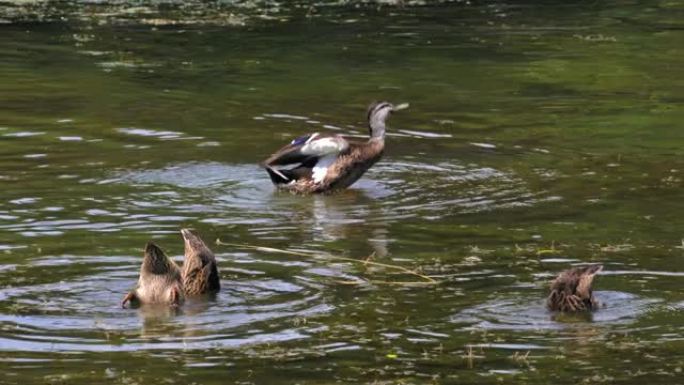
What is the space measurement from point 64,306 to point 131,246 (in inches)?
71.0

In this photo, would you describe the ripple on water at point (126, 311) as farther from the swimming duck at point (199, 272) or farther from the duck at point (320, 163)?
the duck at point (320, 163)

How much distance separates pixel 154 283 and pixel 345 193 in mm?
4551

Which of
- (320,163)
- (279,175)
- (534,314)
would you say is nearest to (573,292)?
(534,314)

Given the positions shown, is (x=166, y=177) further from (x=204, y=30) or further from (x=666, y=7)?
(x=666, y=7)

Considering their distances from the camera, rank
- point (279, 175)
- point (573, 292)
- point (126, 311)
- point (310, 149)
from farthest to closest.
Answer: point (310, 149)
point (279, 175)
point (126, 311)
point (573, 292)

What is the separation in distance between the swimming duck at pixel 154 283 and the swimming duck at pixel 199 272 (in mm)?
142

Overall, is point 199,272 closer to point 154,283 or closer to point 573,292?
point 154,283

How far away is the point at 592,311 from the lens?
9.35 m

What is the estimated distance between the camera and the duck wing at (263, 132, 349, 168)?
44.6ft

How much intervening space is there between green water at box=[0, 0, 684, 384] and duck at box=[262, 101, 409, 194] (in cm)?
16

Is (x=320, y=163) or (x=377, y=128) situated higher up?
(x=377, y=128)

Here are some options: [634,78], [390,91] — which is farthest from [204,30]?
[634,78]

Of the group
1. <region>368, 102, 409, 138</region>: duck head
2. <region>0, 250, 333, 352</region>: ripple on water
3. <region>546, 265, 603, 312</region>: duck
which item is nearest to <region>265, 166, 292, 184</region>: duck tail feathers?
<region>368, 102, 409, 138</region>: duck head

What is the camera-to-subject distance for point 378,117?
1437 centimetres
